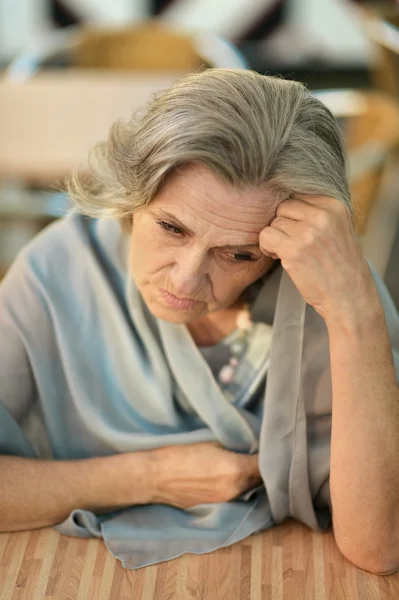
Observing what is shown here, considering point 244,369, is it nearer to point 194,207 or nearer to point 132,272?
point 132,272

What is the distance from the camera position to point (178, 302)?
1547 millimetres

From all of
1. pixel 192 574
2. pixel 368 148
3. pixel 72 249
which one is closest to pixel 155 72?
pixel 368 148

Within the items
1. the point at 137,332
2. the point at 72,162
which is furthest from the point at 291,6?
the point at 137,332

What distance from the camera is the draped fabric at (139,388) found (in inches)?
62.5

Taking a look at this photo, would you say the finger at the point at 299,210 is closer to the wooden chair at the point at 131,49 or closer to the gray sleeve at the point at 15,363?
the gray sleeve at the point at 15,363

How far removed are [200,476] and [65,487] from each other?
24cm

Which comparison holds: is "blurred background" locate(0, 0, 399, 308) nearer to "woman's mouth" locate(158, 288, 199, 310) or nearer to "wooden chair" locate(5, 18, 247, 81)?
"wooden chair" locate(5, 18, 247, 81)

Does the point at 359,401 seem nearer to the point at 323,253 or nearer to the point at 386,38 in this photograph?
the point at 323,253

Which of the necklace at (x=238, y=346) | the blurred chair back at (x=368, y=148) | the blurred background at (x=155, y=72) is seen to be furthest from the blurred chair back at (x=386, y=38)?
the necklace at (x=238, y=346)

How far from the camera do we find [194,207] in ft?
4.63

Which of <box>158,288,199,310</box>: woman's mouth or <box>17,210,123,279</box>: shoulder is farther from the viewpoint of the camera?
<box>17,210,123,279</box>: shoulder

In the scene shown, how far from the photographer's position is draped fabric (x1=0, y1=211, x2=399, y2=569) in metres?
1.59

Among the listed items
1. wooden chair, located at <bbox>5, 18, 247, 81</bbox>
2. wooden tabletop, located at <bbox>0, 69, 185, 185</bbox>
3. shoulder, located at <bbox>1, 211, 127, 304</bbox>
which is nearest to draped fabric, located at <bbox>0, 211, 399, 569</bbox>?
shoulder, located at <bbox>1, 211, 127, 304</bbox>

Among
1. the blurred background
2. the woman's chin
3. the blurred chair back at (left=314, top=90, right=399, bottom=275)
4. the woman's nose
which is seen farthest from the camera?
the blurred background
